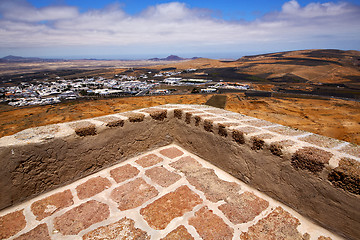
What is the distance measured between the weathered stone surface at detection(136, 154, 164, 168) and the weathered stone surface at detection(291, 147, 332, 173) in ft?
5.47

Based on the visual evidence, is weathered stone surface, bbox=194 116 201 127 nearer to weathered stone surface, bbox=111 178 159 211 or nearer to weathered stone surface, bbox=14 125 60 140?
weathered stone surface, bbox=111 178 159 211

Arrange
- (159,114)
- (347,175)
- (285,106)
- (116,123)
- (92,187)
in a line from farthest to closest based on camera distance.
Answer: (285,106) < (159,114) < (116,123) < (92,187) < (347,175)

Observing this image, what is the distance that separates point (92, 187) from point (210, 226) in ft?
4.48

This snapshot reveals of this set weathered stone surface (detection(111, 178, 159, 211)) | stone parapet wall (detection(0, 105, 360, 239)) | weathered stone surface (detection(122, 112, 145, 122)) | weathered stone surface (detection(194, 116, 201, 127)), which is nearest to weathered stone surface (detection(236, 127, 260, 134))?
stone parapet wall (detection(0, 105, 360, 239))

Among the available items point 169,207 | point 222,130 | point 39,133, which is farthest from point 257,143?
point 39,133

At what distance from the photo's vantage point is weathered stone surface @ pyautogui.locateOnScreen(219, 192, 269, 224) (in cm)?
171

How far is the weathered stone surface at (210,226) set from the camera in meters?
1.53

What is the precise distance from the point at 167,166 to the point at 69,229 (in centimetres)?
124

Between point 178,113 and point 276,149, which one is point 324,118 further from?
point 276,149

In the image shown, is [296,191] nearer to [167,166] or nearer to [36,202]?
[167,166]

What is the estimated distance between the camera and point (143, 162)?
103 inches

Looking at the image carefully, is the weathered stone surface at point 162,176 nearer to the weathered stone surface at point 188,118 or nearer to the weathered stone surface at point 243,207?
the weathered stone surface at point 243,207

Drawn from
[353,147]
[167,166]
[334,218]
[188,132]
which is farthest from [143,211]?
[353,147]

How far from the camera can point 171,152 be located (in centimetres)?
289
